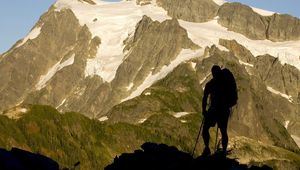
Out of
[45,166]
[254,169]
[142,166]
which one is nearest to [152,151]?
[142,166]

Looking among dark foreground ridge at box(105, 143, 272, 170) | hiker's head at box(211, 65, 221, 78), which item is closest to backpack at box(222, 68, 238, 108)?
hiker's head at box(211, 65, 221, 78)

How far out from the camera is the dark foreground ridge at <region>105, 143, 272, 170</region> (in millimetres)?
43219

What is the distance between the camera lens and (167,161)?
45.2m

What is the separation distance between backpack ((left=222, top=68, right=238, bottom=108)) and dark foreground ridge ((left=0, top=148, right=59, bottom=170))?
11.0m

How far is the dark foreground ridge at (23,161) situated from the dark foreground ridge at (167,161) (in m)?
5.79

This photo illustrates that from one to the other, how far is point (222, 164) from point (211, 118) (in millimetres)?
3950

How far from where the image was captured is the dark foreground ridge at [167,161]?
43.2 metres

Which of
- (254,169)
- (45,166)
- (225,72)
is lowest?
(254,169)

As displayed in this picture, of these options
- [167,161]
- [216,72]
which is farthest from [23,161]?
[216,72]

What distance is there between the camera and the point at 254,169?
47000mm

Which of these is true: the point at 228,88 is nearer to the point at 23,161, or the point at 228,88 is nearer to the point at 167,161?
the point at 167,161

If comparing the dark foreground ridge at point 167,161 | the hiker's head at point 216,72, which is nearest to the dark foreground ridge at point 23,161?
the dark foreground ridge at point 167,161

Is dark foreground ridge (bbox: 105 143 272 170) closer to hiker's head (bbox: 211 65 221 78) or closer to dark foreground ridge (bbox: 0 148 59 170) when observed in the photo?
hiker's head (bbox: 211 65 221 78)

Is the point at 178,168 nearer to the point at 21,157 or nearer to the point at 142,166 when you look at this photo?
the point at 142,166
